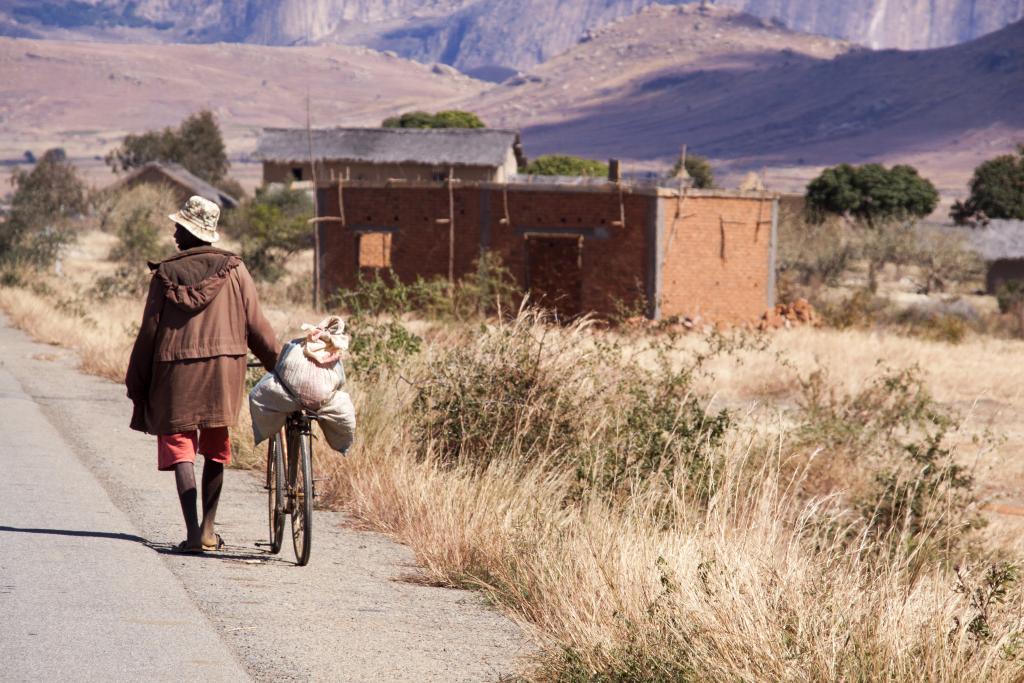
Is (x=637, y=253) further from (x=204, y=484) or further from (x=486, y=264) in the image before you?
(x=204, y=484)

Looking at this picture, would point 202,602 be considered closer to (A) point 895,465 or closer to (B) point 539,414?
(B) point 539,414

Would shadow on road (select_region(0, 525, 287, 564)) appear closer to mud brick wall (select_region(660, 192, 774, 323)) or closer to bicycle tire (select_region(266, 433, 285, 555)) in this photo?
bicycle tire (select_region(266, 433, 285, 555))

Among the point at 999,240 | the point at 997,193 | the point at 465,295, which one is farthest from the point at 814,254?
the point at 997,193

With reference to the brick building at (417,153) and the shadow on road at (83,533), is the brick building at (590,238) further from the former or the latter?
the brick building at (417,153)

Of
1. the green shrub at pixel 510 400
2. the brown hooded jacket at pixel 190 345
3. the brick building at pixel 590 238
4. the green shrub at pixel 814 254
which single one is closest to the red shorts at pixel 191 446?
the brown hooded jacket at pixel 190 345

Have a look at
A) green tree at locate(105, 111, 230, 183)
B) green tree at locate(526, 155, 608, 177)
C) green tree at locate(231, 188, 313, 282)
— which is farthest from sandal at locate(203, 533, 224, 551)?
green tree at locate(105, 111, 230, 183)

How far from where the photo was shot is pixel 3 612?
5.83 m

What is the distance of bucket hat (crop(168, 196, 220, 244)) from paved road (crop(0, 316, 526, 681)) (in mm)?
1673

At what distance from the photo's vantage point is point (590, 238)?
2869 centimetres

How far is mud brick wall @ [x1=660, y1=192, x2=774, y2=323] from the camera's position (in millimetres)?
28359

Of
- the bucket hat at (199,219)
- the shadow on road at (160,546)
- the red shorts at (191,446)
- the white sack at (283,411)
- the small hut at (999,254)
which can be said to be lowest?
the small hut at (999,254)

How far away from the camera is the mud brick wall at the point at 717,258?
28.4 meters

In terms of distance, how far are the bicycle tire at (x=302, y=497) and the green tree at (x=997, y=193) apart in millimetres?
73347

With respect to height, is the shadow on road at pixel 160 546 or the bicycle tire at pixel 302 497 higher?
the bicycle tire at pixel 302 497
